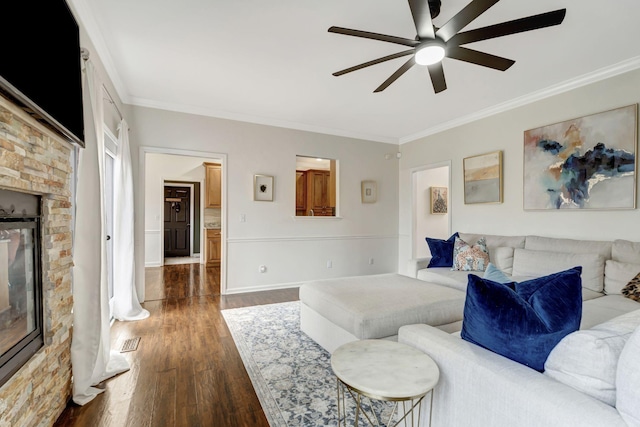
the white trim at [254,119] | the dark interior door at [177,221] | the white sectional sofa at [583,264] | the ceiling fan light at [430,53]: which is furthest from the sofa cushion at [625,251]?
the dark interior door at [177,221]

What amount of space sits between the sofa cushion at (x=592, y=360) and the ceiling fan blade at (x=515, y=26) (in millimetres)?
1525

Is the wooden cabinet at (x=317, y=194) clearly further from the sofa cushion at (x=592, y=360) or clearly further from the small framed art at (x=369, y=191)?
the sofa cushion at (x=592, y=360)

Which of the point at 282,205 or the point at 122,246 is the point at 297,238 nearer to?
the point at 282,205

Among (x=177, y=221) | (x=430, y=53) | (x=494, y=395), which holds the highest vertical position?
(x=430, y=53)

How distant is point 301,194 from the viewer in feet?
26.1

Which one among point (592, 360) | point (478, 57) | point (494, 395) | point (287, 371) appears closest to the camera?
point (592, 360)

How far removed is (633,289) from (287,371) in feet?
9.16

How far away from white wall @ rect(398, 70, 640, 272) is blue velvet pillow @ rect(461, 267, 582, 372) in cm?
270

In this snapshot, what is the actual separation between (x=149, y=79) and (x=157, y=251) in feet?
15.3

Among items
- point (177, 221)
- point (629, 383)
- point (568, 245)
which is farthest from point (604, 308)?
point (177, 221)

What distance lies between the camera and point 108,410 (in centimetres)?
177

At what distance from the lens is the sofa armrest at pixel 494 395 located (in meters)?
0.86

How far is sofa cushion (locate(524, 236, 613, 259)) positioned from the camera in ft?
9.25

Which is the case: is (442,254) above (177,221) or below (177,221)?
below
